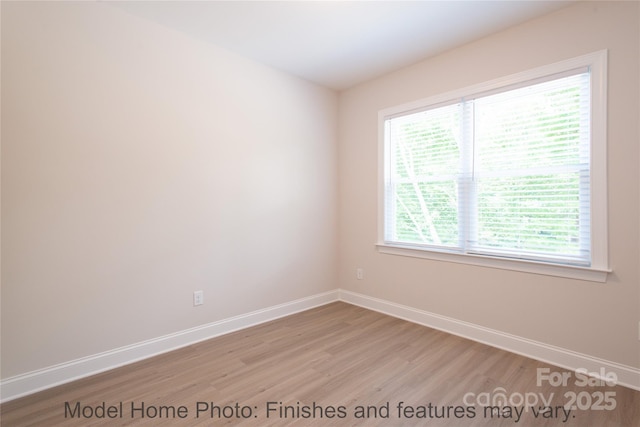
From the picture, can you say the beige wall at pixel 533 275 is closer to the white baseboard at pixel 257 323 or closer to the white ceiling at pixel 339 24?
the white baseboard at pixel 257 323

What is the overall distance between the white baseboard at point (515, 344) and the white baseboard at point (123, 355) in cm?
121

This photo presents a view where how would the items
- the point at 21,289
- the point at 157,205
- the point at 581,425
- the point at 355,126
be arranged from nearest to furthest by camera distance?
1. the point at 581,425
2. the point at 21,289
3. the point at 157,205
4. the point at 355,126

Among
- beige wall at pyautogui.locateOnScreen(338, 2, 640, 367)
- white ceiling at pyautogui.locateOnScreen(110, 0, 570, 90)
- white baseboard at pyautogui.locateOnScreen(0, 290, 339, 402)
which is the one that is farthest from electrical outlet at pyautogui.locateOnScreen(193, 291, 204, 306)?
white ceiling at pyautogui.locateOnScreen(110, 0, 570, 90)

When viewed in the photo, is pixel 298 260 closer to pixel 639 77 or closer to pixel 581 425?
pixel 581 425

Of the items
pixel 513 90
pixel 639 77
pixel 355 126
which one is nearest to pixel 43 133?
pixel 355 126

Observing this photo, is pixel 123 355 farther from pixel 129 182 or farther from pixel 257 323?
pixel 129 182

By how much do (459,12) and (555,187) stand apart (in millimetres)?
1549

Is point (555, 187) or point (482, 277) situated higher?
point (555, 187)

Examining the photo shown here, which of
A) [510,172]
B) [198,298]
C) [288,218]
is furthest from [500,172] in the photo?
[198,298]

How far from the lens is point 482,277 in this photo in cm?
281

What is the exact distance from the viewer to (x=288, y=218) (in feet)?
11.7

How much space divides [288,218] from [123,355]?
1941 mm

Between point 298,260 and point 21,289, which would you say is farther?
point 298,260

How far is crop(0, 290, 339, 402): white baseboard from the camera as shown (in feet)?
6.64
